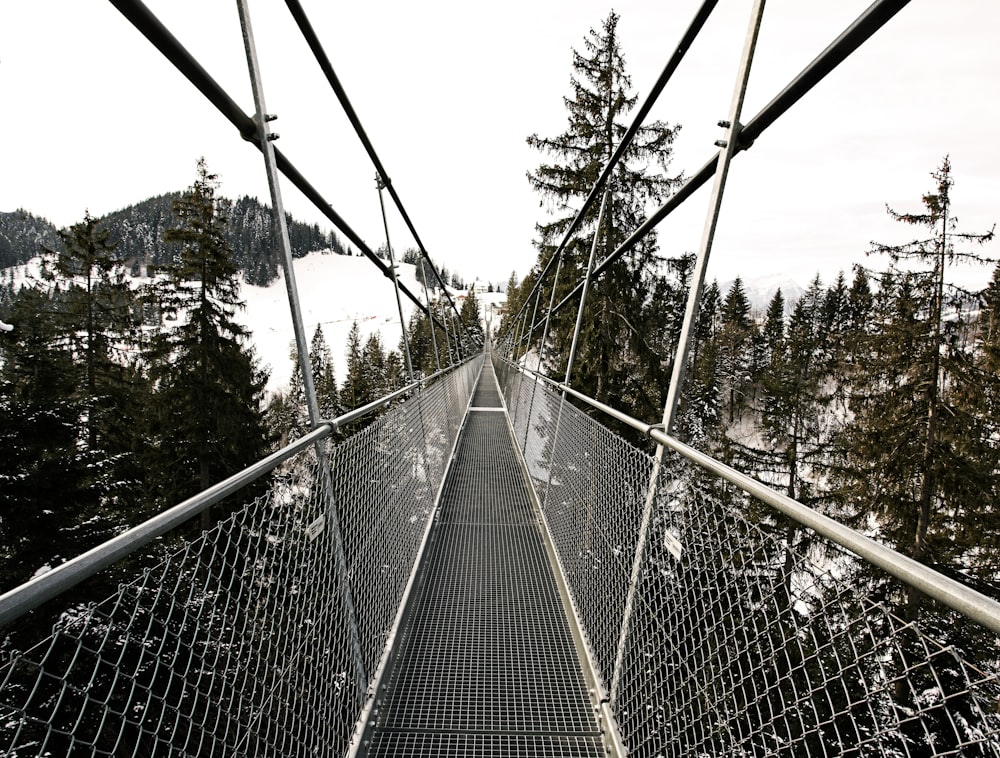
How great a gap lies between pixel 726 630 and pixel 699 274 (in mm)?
1148

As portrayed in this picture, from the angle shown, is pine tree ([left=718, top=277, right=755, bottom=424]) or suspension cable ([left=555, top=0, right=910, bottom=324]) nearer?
suspension cable ([left=555, top=0, right=910, bottom=324])

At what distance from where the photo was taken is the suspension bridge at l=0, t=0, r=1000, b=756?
2.73ft

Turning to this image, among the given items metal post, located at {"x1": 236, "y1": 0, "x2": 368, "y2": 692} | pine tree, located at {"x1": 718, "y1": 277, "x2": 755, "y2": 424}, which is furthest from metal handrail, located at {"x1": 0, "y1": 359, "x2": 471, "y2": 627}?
pine tree, located at {"x1": 718, "y1": 277, "x2": 755, "y2": 424}

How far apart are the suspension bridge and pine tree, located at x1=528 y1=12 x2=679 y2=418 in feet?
23.6

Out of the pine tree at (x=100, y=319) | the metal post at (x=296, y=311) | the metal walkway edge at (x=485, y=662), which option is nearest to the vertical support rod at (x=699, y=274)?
the metal walkway edge at (x=485, y=662)

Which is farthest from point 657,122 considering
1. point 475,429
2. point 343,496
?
point 343,496

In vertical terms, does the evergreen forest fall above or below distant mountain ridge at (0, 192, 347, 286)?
below

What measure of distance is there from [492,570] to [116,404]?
43.0 ft

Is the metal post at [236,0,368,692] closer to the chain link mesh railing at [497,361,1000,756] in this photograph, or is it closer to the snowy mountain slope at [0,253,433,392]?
the chain link mesh railing at [497,361,1000,756]

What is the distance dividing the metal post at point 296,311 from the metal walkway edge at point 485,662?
324 mm

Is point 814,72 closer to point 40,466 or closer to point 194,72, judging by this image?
point 194,72

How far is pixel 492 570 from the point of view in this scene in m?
3.11

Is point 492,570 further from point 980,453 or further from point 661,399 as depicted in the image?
point 980,453

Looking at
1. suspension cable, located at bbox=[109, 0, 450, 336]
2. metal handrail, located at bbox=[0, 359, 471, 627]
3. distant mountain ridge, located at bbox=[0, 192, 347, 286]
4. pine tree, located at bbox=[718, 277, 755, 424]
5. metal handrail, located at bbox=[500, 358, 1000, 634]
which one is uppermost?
distant mountain ridge, located at bbox=[0, 192, 347, 286]
